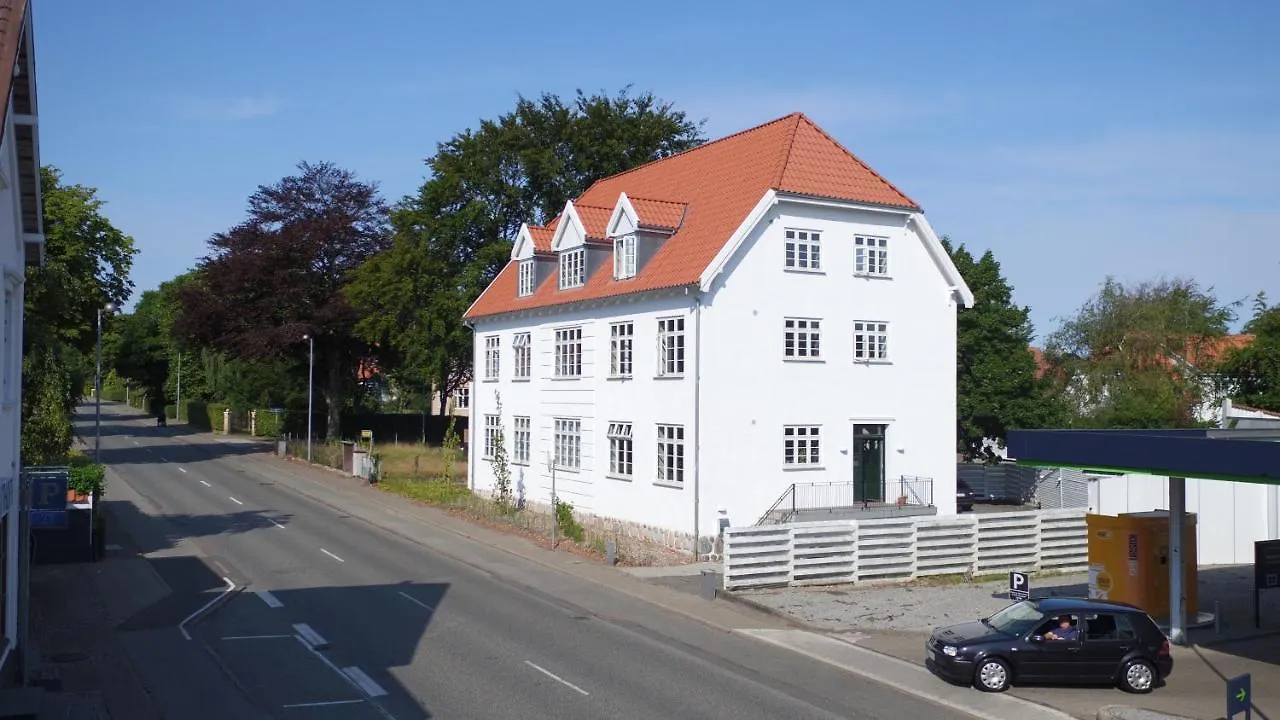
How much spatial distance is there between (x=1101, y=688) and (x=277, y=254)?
2032 inches

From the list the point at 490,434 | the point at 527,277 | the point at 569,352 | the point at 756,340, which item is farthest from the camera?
the point at 490,434

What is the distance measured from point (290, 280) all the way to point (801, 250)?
3772cm

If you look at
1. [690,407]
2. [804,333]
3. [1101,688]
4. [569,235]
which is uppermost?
[569,235]

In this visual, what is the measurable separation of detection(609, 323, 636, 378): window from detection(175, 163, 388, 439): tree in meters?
29.3

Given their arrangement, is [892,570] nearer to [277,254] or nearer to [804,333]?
[804,333]

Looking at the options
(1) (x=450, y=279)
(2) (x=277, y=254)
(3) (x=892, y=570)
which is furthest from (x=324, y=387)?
(3) (x=892, y=570)

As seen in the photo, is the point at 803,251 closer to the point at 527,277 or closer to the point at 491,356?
the point at 527,277

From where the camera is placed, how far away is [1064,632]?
16688mm

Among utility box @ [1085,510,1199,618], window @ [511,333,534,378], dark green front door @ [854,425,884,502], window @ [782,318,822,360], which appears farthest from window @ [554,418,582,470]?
utility box @ [1085,510,1199,618]

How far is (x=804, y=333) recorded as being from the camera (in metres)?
30.5

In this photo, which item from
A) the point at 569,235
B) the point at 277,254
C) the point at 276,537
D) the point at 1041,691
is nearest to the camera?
the point at 1041,691

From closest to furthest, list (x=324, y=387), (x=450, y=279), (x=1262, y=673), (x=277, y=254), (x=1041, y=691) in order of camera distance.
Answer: (x=1041, y=691) < (x=1262, y=673) < (x=450, y=279) < (x=277, y=254) < (x=324, y=387)

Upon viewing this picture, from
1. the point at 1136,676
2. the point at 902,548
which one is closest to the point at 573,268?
the point at 902,548

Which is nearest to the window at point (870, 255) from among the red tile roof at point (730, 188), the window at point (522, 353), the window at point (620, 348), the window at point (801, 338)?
the red tile roof at point (730, 188)
